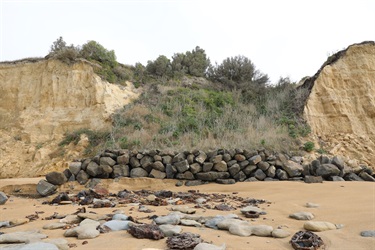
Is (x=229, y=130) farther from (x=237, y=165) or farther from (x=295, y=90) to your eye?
(x=295, y=90)

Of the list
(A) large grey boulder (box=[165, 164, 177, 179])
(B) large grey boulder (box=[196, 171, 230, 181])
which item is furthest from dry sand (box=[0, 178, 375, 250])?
(B) large grey boulder (box=[196, 171, 230, 181])

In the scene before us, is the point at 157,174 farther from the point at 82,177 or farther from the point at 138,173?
the point at 82,177

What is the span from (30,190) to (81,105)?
254 inches

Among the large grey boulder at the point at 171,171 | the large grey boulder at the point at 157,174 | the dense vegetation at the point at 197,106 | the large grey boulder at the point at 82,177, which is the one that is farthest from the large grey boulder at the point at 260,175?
the large grey boulder at the point at 82,177

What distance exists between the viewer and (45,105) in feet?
42.1

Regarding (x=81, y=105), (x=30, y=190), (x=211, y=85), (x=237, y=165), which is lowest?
(x=30, y=190)

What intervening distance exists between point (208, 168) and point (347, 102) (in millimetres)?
8107

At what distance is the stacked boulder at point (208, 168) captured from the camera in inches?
260

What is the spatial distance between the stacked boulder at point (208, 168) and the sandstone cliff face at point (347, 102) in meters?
3.81

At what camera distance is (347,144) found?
1017 cm

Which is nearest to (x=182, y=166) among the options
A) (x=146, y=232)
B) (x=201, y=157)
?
(x=201, y=157)

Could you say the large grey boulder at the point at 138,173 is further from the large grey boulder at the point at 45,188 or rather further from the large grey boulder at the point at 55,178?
the large grey boulder at the point at 45,188

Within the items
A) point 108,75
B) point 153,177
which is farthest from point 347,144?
point 108,75

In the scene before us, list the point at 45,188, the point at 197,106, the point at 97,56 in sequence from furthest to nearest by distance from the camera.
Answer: the point at 97,56
the point at 197,106
the point at 45,188
